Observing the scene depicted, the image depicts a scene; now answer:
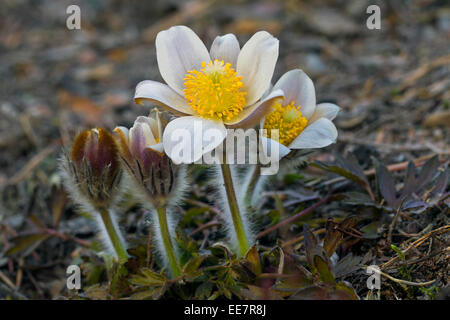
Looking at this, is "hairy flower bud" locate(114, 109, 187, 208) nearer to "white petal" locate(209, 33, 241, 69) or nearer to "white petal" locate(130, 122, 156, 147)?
"white petal" locate(130, 122, 156, 147)

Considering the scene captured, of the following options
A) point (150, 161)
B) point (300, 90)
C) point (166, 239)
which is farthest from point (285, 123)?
point (166, 239)

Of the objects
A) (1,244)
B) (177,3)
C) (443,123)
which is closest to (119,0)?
(177,3)

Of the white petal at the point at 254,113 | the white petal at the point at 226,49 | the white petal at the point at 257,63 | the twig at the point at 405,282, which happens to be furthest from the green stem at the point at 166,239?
the twig at the point at 405,282

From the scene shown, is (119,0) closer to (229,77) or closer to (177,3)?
(177,3)

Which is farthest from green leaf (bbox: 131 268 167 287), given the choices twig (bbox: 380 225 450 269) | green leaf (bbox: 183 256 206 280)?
twig (bbox: 380 225 450 269)

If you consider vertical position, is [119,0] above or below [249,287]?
above

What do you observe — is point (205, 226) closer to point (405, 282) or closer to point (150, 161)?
point (150, 161)
